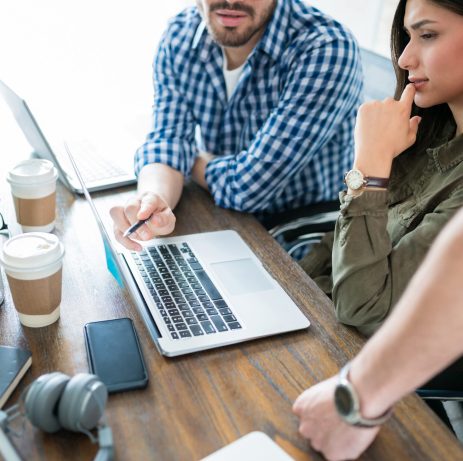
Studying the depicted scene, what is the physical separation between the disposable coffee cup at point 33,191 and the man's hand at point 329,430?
68 centimetres

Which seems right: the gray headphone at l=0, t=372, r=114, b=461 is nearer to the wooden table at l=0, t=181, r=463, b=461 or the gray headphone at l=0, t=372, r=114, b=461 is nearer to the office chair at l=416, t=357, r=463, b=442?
the wooden table at l=0, t=181, r=463, b=461

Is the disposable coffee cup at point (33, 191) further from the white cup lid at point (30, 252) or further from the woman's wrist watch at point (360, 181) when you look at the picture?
the woman's wrist watch at point (360, 181)

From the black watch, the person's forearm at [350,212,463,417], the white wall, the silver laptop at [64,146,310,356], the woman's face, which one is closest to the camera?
the person's forearm at [350,212,463,417]

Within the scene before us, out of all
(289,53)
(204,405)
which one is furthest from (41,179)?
(289,53)

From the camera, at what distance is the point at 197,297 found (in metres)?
0.97

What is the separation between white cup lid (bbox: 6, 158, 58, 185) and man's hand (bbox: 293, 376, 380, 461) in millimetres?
678

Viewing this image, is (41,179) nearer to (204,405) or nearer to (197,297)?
(197,297)

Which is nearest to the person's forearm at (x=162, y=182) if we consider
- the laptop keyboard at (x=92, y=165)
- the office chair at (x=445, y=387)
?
the laptop keyboard at (x=92, y=165)

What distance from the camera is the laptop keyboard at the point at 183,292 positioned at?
0.90 m

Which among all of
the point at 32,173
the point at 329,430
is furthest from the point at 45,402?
the point at 32,173

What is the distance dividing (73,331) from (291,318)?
0.36m

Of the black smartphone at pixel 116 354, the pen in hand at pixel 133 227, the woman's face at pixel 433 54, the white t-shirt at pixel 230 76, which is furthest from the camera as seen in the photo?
the white t-shirt at pixel 230 76

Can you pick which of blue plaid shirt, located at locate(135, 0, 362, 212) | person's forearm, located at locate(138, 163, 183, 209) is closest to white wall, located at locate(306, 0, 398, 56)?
blue plaid shirt, located at locate(135, 0, 362, 212)

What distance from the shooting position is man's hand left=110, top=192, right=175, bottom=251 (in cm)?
114
